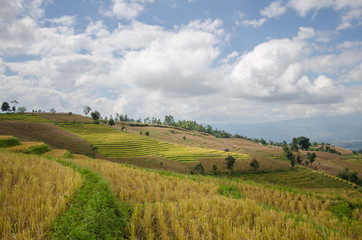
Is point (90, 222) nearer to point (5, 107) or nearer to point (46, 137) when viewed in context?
point (46, 137)

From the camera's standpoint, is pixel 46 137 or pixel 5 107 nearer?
pixel 46 137

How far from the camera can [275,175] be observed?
41281 mm

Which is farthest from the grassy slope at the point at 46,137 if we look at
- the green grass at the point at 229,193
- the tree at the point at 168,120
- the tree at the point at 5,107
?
the tree at the point at 168,120

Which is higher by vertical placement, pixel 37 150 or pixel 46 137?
pixel 46 137

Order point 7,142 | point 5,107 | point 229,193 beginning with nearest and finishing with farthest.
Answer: point 229,193 → point 7,142 → point 5,107

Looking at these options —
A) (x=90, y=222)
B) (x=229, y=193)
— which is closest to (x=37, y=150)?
(x=229, y=193)

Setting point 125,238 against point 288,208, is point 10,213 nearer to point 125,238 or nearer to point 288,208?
point 125,238

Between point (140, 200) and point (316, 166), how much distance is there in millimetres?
65246

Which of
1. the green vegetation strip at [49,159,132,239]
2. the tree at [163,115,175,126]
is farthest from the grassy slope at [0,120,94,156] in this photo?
the tree at [163,115,175,126]

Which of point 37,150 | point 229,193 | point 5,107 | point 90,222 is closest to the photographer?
point 90,222

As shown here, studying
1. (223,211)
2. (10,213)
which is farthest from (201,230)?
(10,213)

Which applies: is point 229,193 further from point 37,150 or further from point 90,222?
point 37,150

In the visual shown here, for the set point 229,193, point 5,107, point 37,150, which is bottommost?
point 37,150

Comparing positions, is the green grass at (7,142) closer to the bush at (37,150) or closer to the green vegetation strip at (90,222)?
the bush at (37,150)
